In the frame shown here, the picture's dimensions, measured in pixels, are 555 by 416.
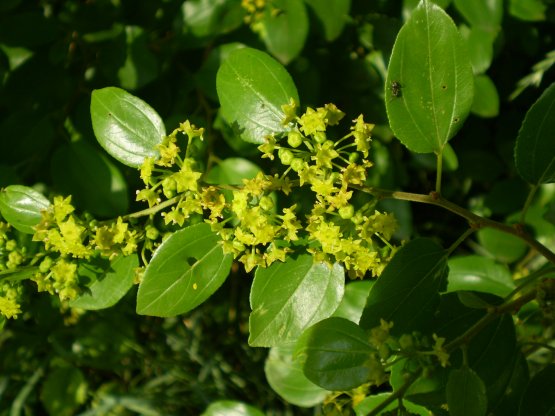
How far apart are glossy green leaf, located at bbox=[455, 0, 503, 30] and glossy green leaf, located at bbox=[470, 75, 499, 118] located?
0.73 feet

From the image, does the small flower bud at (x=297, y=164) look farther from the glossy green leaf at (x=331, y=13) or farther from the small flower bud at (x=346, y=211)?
the glossy green leaf at (x=331, y=13)

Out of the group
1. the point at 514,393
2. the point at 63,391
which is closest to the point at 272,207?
the point at 514,393

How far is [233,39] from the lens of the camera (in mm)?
1627

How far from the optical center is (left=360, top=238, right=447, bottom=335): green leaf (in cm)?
104

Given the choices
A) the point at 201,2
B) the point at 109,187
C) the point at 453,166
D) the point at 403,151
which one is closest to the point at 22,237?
the point at 109,187

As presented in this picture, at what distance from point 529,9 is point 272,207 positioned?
951mm

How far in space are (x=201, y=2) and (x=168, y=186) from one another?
66cm

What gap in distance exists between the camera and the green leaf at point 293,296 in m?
1.08

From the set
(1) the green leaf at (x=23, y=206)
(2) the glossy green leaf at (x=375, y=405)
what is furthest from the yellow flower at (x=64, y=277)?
(2) the glossy green leaf at (x=375, y=405)

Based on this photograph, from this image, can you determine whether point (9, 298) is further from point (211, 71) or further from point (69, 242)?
point (211, 71)

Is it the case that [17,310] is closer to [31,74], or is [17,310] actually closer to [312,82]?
[31,74]

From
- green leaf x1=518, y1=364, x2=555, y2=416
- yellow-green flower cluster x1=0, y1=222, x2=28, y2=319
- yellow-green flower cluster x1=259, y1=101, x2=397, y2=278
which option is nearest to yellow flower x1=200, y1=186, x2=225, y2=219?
yellow-green flower cluster x1=259, y1=101, x2=397, y2=278

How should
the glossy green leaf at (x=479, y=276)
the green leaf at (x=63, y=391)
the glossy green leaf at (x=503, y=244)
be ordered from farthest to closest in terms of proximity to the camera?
1. the green leaf at (x=63, y=391)
2. the glossy green leaf at (x=503, y=244)
3. the glossy green leaf at (x=479, y=276)

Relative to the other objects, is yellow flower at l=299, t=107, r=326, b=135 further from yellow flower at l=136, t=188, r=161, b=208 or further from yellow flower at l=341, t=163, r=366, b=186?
yellow flower at l=136, t=188, r=161, b=208
